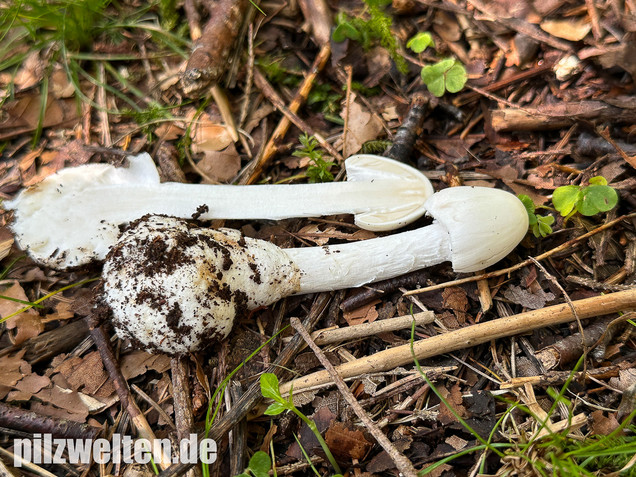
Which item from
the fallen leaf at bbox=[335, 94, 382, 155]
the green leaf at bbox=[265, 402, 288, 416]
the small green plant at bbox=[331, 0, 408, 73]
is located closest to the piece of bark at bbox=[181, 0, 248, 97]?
the small green plant at bbox=[331, 0, 408, 73]

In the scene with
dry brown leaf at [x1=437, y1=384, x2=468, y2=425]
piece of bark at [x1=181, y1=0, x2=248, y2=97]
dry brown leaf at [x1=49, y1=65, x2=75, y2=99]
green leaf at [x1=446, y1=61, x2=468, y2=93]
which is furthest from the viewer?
dry brown leaf at [x1=49, y1=65, x2=75, y2=99]

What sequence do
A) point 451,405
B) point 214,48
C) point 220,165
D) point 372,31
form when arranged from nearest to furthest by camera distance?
point 451,405
point 214,48
point 220,165
point 372,31

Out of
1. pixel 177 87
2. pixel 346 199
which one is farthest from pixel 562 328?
pixel 177 87

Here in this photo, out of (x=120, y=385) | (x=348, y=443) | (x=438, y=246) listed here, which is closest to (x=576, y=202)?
(x=438, y=246)

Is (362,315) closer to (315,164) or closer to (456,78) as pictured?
(315,164)

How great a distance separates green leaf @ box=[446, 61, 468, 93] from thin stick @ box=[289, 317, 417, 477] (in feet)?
6.09

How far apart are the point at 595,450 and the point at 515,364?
→ 0.54 meters

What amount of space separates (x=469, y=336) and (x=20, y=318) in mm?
2544

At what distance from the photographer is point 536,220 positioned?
271 cm

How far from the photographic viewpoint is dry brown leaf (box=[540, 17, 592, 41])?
9.28 ft

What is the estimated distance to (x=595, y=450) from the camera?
201cm

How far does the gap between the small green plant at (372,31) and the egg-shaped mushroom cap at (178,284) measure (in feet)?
5.65

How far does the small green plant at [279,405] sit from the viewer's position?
7.22ft

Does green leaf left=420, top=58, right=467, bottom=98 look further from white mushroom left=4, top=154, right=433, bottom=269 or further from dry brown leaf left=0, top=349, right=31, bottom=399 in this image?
dry brown leaf left=0, top=349, right=31, bottom=399
